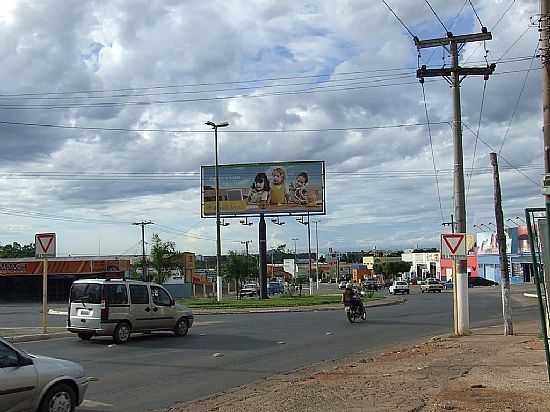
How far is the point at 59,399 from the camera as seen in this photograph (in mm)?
8914

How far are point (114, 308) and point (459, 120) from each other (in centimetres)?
1187

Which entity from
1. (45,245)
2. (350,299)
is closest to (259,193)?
(350,299)

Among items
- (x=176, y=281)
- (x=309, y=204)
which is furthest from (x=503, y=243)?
(x=176, y=281)

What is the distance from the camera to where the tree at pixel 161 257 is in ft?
211

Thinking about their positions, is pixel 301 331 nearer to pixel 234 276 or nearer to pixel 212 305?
pixel 212 305

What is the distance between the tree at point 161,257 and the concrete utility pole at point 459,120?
44500 millimetres

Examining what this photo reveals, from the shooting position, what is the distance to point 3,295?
75625mm

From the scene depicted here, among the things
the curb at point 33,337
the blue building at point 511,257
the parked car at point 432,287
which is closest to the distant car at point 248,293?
the parked car at point 432,287

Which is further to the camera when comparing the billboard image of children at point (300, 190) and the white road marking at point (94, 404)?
the billboard image of children at point (300, 190)

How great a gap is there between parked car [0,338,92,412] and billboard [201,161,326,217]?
45648 millimetres

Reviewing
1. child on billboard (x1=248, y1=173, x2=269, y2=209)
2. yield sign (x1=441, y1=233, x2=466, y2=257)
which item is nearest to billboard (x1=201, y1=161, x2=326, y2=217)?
child on billboard (x1=248, y1=173, x2=269, y2=209)

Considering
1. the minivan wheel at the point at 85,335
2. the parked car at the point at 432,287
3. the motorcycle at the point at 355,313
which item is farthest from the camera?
the parked car at the point at 432,287

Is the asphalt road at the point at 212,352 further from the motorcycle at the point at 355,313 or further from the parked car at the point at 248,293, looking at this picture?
the parked car at the point at 248,293

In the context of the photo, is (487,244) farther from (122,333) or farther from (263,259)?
(122,333)
